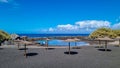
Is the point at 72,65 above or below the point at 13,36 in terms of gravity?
below

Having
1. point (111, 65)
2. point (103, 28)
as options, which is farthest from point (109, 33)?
point (111, 65)

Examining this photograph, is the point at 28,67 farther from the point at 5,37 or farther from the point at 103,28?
the point at 103,28

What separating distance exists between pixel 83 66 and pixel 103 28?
17460 millimetres

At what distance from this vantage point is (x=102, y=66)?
349 inches

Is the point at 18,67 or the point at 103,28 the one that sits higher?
the point at 103,28

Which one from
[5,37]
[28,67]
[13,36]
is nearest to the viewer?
[28,67]

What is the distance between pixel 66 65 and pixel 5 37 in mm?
14356

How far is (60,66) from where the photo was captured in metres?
8.84

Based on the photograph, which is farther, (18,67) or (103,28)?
(103,28)

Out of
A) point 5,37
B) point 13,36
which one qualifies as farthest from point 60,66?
point 13,36

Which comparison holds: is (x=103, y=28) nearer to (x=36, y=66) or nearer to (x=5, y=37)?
A: (x=5, y=37)

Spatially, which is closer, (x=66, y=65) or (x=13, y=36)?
(x=66, y=65)

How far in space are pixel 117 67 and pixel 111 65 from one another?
1.58ft

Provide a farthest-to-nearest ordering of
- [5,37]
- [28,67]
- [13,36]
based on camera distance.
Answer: [13,36]
[5,37]
[28,67]
